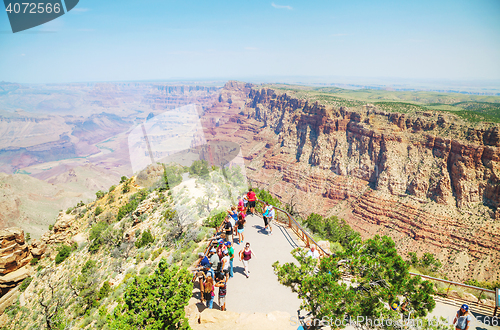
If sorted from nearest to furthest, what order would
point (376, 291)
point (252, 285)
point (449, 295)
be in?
point (376, 291)
point (252, 285)
point (449, 295)

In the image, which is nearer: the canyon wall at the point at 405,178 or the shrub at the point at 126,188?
the shrub at the point at 126,188

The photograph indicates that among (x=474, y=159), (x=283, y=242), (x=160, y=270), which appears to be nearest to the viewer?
(x=160, y=270)

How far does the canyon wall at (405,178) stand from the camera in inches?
1476

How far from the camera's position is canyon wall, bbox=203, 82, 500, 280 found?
123ft

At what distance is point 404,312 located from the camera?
5.90 metres

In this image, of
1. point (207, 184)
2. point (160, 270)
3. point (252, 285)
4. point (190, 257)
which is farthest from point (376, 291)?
point (207, 184)

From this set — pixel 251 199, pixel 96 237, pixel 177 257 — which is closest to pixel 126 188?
pixel 96 237

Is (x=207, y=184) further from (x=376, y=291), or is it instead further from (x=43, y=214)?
(x=43, y=214)

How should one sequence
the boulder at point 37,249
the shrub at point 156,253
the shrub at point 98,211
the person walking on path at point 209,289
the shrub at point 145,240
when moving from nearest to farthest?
the person walking on path at point 209,289
the shrub at point 156,253
the shrub at point 145,240
the boulder at point 37,249
the shrub at point 98,211

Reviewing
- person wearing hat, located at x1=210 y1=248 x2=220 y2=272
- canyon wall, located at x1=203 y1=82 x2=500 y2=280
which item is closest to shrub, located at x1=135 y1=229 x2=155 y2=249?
person wearing hat, located at x1=210 y1=248 x2=220 y2=272

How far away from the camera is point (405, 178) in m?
49.4

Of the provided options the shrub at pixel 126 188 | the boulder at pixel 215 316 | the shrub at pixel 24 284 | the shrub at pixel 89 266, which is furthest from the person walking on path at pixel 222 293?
the shrub at pixel 24 284

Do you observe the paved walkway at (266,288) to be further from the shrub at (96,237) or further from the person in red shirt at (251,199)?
the shrub at (96,237)

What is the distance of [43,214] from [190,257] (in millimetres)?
67664
